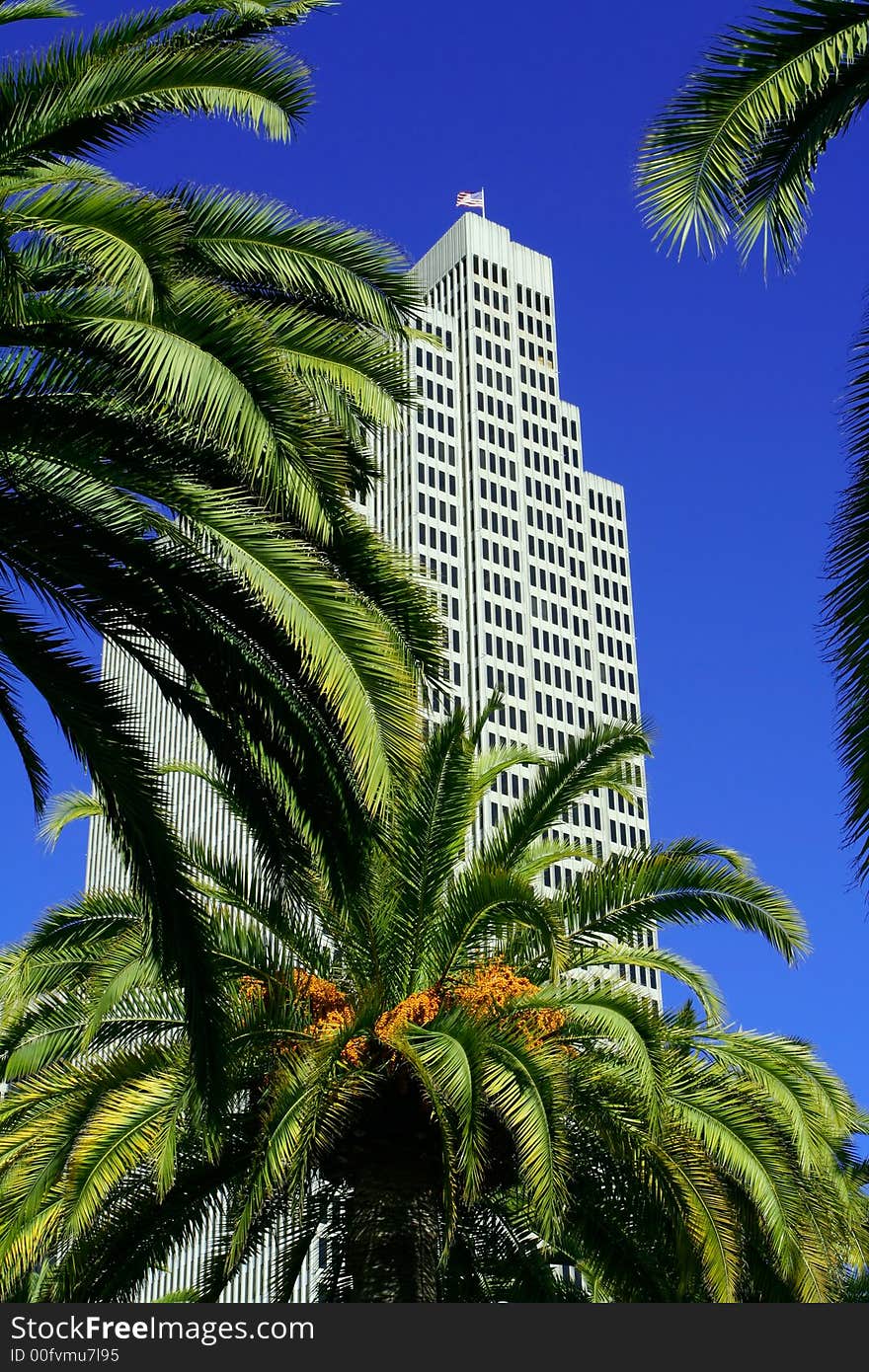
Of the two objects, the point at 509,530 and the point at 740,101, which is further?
the point at 509,530

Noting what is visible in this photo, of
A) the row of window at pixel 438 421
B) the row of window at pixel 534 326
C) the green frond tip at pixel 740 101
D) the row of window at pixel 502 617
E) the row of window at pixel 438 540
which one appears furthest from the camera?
the row of window at pixel 534 326

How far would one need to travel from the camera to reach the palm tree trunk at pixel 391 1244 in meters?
15.8

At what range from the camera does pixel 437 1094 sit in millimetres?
14625

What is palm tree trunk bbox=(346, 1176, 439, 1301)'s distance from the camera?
1580cm

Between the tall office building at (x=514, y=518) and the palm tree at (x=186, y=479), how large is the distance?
9151cm

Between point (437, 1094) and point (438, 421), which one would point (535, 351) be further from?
point (437, 1094)

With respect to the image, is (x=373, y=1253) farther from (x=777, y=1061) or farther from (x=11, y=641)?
(x=11, y=641)

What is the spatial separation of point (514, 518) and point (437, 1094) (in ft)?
338

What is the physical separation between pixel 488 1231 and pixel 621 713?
3977 inches

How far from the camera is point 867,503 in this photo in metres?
9.37

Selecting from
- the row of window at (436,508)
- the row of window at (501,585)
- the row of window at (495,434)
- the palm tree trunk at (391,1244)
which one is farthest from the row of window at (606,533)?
the palm tree trunk at (391,1244)

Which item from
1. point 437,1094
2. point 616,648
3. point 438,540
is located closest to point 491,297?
point 438,540

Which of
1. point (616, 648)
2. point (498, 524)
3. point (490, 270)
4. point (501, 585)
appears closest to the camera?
point (501, 585)

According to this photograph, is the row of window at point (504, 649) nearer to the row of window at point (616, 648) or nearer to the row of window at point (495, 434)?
the row of window at point (616, 648)
